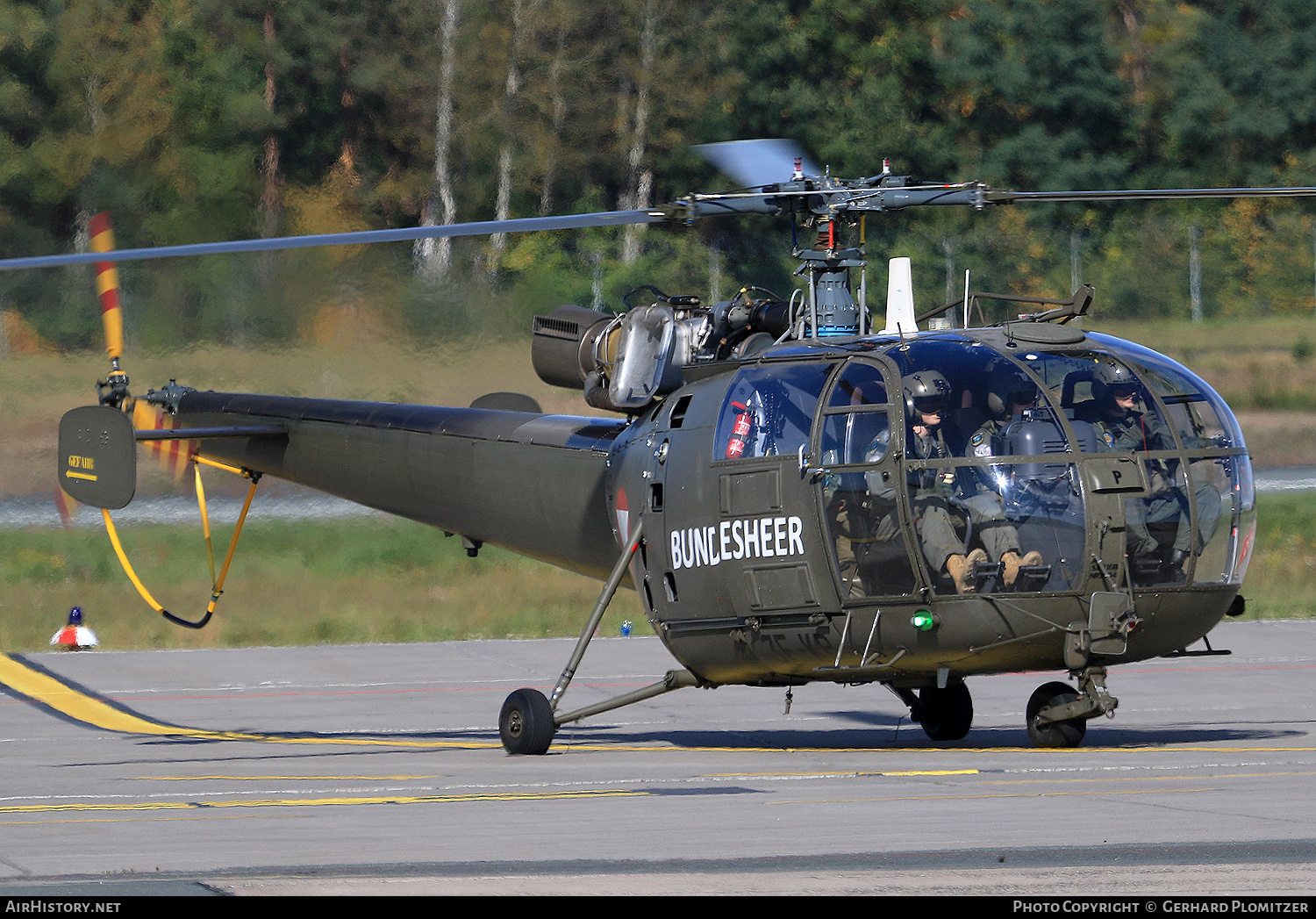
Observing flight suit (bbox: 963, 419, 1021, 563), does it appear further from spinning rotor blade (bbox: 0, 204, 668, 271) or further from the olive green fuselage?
spinning rotor blade (bbox: 0, 204, 668, 271)

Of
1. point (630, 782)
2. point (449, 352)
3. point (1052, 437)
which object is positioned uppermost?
point (449, 352)

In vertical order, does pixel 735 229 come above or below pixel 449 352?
above

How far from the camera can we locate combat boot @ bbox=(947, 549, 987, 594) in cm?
1062

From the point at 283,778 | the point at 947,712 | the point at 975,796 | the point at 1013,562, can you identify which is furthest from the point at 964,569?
the point at 283,778

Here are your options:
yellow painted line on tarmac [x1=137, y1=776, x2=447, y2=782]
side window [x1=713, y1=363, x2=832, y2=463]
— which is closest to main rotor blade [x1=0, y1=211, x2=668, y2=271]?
side window [x1=713, y1=363, x2=832, y2=463]

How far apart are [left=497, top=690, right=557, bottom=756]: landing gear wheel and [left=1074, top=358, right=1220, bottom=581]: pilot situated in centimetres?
431

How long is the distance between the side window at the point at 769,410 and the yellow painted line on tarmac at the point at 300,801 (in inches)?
93.3

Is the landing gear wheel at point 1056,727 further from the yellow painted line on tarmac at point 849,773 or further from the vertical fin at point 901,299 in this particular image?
the vertical fin at point 901,299

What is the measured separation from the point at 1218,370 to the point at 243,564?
15618 millimetres

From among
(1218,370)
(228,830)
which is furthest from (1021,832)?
(1218,370)

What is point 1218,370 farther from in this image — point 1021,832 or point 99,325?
point 1021,832

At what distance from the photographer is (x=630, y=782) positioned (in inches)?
434

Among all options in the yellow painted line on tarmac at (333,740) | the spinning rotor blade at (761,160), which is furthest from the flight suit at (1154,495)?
the spinning rotor blade at (761,160)

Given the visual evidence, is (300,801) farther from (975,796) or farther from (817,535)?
(975,796)
